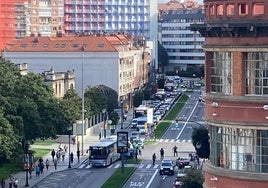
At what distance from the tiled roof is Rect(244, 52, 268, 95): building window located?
112 meters

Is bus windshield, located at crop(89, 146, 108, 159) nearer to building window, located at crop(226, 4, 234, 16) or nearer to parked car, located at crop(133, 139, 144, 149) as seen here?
parked car, located at crop(133, 139, 144, 149)

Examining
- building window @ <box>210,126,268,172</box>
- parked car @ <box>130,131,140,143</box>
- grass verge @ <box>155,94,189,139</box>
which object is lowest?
grass verge @ <box>155,94,189,139</box>

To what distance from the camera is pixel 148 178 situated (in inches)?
2943

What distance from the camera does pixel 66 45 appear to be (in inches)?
5463

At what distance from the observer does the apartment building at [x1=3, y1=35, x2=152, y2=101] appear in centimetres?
13588

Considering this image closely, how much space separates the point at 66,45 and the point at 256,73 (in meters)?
116

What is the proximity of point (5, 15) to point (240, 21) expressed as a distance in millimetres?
151864

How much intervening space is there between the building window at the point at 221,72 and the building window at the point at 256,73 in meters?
0.52

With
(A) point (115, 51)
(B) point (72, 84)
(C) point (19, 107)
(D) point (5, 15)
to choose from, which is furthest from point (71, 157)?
(D) point (5, 15)

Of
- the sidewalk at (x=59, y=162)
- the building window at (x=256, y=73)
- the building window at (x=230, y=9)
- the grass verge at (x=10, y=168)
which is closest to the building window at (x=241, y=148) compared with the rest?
the building window at (x=256, y=73)

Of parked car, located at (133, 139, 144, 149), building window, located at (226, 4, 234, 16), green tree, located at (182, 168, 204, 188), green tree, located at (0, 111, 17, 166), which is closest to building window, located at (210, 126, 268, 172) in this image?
building window, located at (226, 4, 234, 16)

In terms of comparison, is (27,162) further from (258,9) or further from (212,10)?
(258,9)

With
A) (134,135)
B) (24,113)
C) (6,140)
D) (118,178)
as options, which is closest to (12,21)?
(134,135)

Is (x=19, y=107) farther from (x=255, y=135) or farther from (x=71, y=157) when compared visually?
(x=255, y=135)
